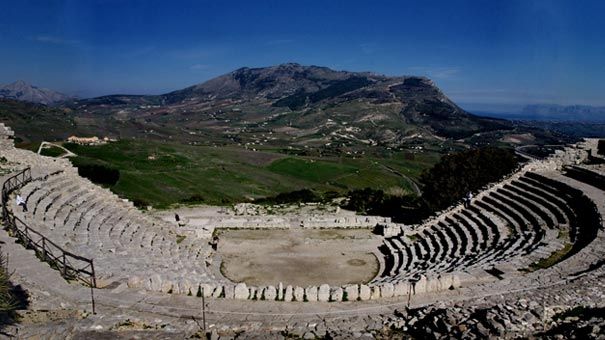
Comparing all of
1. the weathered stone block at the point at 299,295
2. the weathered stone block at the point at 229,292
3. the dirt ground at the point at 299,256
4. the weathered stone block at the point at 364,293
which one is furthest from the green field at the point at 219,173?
the weathered stone block at the point at 364,293

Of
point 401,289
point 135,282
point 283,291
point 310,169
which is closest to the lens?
point 135,282

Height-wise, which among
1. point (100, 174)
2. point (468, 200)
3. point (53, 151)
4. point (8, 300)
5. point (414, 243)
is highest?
point (53, 151)

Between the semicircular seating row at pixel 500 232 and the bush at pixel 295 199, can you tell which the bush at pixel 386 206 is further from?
the semicircular seating row at pixel 500 232

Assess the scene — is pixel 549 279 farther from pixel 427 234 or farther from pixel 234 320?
pixel 427 234

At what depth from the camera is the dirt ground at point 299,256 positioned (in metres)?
24.2

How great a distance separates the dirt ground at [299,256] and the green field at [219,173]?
15211 mm

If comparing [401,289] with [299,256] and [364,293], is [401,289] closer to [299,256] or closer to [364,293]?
[364,293]

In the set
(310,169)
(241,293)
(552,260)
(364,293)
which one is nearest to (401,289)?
(364,293)

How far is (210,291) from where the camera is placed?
15.5 meters

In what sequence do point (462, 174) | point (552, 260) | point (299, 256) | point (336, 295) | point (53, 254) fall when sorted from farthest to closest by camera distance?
point (462, 174) → point (299, 256) → point (552, 260) → point (53, 254) → point (336, 295)

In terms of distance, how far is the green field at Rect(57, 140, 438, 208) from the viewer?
61781 millimetres

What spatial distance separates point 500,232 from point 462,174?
13228 millimetres

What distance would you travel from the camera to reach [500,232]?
81.9 ft

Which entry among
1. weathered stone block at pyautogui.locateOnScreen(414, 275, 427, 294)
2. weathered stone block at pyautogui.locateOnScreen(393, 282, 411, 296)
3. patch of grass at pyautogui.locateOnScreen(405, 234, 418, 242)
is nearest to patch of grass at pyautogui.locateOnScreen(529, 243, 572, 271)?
weathered stone block at pyautogui.locateOnScreen(414, 275, 427, 294)
